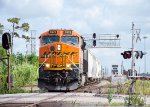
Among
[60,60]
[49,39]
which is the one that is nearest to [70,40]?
[49,39]

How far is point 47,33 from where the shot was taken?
3497cm

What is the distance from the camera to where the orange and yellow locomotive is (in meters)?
33.9

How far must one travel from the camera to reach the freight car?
1335 inches

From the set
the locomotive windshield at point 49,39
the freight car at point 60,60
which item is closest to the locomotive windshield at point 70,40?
the freight car at point 60,60

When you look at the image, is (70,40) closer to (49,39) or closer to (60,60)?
(49,39)

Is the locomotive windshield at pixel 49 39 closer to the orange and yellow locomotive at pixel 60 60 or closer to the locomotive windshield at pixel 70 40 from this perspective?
the orange and yellow locomotive at pixel 60 60

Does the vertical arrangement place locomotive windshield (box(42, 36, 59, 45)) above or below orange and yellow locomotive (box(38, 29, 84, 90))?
above

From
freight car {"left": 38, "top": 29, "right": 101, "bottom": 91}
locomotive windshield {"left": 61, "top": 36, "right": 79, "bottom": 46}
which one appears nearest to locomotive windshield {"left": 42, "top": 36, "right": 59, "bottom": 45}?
freight car {"left": 38, "top": 29, "right": 101, "bottom": 91}

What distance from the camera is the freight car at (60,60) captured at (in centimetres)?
3391

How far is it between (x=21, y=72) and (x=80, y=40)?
2067cm

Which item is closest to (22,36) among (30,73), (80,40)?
(30,73)

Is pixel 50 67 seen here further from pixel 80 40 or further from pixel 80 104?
pixel 80 104

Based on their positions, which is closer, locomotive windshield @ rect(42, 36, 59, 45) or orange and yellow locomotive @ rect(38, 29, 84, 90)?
orange and yellow locomotive @ rect(38, 29, 84, 90)

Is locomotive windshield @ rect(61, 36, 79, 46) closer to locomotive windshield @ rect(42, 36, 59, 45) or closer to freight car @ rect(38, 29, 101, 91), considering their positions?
freight car @ rect(38, 29, 101, 91)
